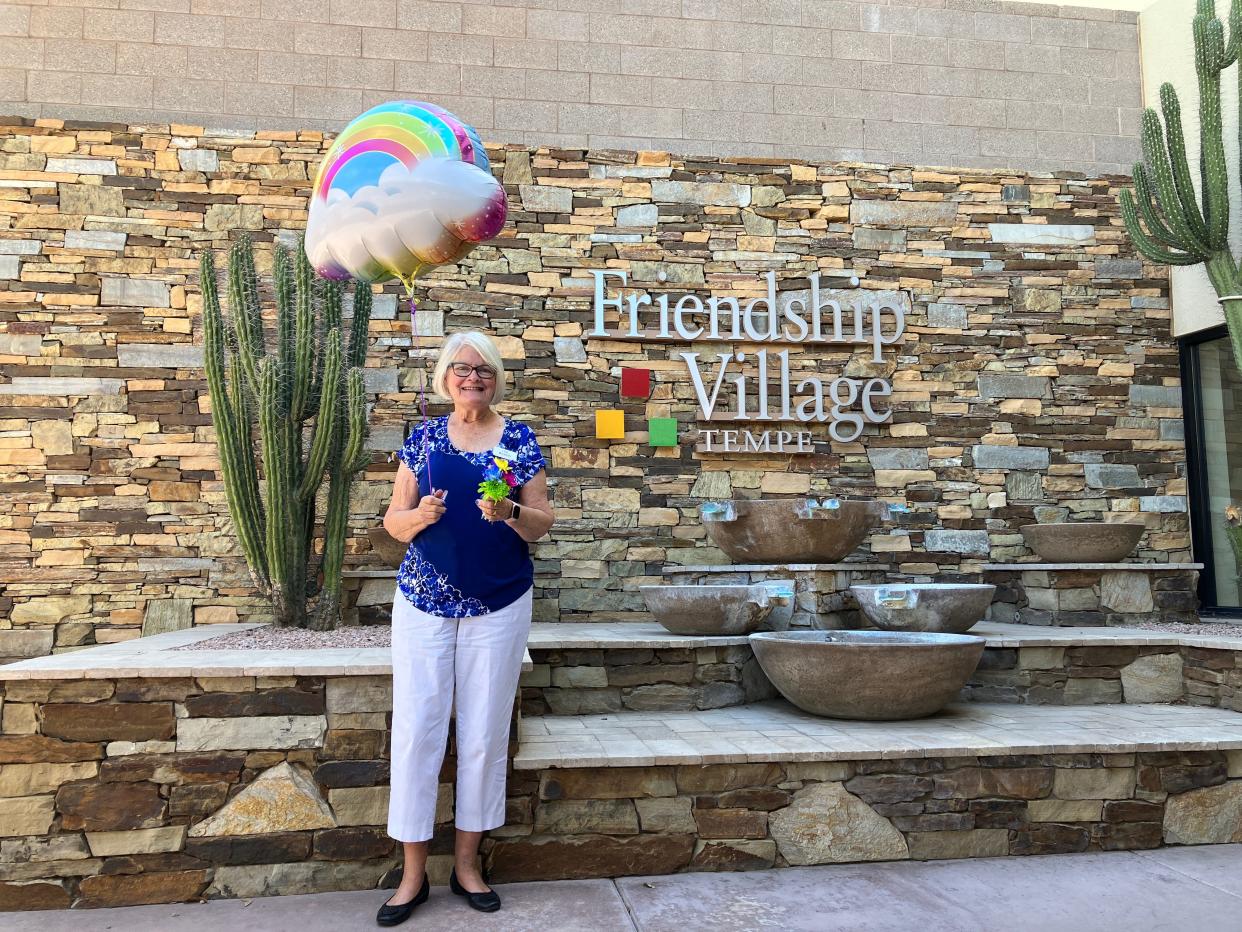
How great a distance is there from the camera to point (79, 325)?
16.2 ft

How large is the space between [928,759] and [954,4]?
5.19 m

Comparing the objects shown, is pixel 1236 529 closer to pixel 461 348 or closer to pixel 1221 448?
pixel 1221 448

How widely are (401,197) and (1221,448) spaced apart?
5.51 meters

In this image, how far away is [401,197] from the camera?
2674mm

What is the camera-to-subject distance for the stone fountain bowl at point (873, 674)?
10.3 ft

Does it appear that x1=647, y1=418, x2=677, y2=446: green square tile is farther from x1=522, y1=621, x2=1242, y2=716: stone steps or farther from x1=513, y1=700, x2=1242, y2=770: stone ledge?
x1=513, y1=700, x2=1242, y2=770: stone ledge

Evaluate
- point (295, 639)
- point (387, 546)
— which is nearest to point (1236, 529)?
point (387, 546)

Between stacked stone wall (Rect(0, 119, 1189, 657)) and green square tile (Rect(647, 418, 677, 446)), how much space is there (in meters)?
0.06

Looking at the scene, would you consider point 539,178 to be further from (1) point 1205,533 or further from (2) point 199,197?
(1) point 1205,533

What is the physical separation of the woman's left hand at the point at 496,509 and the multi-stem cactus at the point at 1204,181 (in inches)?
174

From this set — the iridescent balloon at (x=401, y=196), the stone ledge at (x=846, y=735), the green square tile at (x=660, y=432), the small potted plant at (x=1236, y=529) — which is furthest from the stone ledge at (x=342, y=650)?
the iridescent balloon at (x=401, y=196)

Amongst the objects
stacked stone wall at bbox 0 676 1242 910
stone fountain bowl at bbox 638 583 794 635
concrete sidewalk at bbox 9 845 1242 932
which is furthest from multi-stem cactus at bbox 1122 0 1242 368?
concrete sidewalk at bbox 9 845 1242 932

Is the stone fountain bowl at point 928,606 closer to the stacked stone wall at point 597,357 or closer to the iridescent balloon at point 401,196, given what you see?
the stacked stone wall at point 597,357

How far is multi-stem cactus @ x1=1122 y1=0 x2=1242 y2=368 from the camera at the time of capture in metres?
4.83
